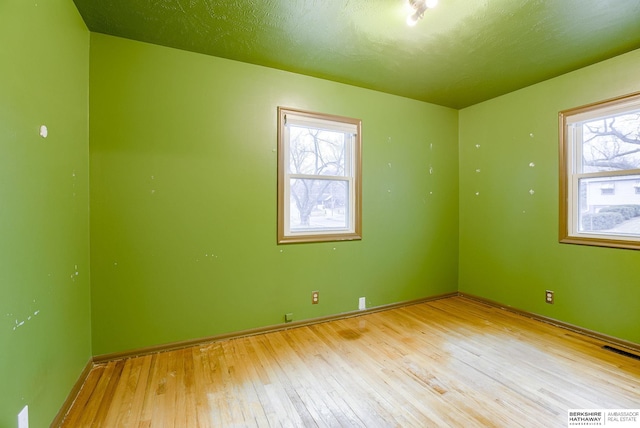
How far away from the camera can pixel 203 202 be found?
2.50 metres

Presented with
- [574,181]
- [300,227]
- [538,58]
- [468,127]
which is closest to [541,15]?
[538,58]

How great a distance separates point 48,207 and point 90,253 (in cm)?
73

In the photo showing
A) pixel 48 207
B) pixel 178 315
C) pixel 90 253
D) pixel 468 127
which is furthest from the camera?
pixel 468 127

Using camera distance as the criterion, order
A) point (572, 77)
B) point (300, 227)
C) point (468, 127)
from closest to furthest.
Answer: point (572, 77)
point (300, 227)
point (468, 127)

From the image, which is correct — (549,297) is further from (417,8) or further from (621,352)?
(417,8)

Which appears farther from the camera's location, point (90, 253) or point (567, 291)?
point (567, 291)

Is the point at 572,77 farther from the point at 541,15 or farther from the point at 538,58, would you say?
the point at 541,15

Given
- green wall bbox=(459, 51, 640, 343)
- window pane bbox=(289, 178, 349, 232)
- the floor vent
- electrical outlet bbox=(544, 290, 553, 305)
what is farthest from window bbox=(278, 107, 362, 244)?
the floor vent

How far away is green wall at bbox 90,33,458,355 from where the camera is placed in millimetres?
2217

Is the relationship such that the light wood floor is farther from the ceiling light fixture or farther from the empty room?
the ceiling light fixture

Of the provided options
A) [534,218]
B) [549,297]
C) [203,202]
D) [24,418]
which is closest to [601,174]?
[534,218]

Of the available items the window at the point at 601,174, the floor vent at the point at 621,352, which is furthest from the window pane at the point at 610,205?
the floor vent at the point at 621,352

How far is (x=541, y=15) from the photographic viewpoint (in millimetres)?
1941

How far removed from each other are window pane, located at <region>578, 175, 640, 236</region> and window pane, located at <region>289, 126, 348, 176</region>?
2.42 meters
